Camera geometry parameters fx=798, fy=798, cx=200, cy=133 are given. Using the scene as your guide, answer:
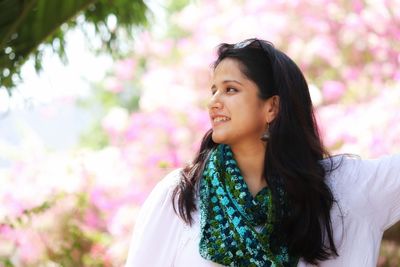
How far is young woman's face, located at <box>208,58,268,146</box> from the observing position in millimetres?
2469

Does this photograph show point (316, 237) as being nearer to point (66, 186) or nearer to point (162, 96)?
point (66, 186)

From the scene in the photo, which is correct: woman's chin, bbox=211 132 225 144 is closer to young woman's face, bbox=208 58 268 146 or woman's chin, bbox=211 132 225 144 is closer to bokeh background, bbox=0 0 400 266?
young woman's face, bbox=208 58 268 146

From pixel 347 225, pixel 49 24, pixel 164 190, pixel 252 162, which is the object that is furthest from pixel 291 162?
pixel 49 24

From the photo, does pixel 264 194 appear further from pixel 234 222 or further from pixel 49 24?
pixel 49 24

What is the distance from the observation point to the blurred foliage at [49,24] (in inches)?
123

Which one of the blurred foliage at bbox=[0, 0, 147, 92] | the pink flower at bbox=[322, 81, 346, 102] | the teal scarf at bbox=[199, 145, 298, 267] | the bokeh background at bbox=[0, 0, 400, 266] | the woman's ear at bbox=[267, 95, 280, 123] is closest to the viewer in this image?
the teal scarf at bbox=[199, 145, 298, 267]

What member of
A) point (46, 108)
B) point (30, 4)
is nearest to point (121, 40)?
point (30, 4)

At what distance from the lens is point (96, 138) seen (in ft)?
35.4

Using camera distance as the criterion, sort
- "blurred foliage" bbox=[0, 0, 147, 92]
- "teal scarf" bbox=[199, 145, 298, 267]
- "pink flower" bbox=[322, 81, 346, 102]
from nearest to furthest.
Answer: "teal scarf" bbox=[199, 145, 298, 267] → "blurred foliage" bbox=[0, 0, 147, 92] → "pink flower" bbox=[322, 81, 346, 102]

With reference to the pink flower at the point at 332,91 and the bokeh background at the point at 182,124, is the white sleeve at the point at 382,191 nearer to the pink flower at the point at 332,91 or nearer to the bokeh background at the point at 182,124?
the bokeh background at the point at 182,124

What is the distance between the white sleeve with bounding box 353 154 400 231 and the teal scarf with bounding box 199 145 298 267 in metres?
0.29

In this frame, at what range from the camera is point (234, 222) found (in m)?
2.44

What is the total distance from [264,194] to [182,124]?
3.75 metres

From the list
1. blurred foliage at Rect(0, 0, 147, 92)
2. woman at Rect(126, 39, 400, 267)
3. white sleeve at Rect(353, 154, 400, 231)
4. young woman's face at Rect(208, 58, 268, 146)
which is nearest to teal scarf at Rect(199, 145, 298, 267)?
woman at Rect(126, 39, 400, 267)
